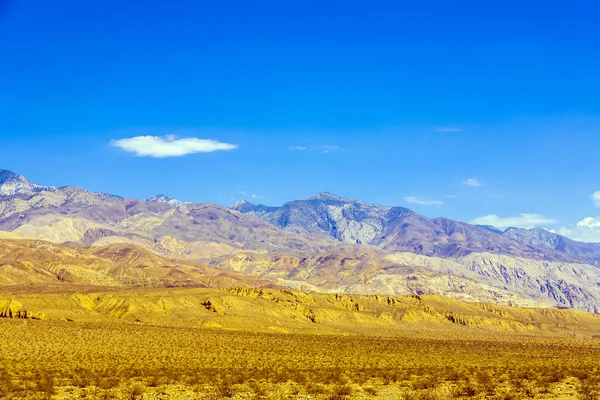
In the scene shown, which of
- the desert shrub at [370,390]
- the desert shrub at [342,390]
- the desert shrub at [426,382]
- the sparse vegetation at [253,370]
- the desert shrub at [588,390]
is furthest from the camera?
the desert shrub at [426,382]

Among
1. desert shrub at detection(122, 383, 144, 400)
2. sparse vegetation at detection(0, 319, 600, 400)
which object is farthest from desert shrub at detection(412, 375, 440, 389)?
desert shrub at detection(122, 383, 144, 400)

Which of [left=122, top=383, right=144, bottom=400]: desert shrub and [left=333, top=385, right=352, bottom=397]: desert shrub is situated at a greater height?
[left=122, top=383, right=144, bottom=400]: desert shrub

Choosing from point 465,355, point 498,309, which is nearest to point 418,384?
point 465,355

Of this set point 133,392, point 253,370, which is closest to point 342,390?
point 133,392

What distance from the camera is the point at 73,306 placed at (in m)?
100

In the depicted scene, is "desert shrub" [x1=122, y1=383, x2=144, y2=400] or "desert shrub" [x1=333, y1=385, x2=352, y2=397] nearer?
"desert shrub" [x1=122, y1=383, x2=144, y2=400]

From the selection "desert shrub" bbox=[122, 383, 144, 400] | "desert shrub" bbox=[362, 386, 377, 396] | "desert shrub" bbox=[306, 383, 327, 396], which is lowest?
"desert shrub" bbox=[362, 386, 377, 396]

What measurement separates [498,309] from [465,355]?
134 meters

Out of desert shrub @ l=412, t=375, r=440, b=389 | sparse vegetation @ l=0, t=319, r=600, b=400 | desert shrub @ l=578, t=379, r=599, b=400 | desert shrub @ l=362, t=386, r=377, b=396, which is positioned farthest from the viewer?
desert shrub @ l=412, t=375, r=440, b=389

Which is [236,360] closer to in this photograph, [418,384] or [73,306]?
[418,384]

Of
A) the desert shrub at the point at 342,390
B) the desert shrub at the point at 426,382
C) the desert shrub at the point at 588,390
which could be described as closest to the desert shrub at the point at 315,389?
the desert shrub at the point at 342,390

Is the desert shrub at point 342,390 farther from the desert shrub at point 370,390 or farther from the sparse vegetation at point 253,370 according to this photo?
the desert shrub at point 370,390

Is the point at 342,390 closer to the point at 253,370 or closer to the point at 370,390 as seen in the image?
the point at 370,390

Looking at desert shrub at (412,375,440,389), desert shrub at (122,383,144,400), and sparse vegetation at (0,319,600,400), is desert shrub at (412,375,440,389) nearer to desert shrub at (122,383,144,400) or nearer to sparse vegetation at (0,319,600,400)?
sparse vegetation at (0,319,600,400)
